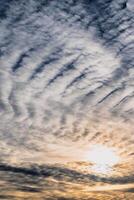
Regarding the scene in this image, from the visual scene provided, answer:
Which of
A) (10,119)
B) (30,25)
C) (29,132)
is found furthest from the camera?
(29,132)

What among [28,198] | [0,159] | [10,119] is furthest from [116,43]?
[28,198]

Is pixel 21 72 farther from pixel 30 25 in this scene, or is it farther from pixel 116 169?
pixel 116 169

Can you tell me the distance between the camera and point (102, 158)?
13.5m

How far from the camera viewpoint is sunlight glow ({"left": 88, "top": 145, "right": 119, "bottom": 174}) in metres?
12.4

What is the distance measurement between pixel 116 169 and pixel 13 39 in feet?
34.3

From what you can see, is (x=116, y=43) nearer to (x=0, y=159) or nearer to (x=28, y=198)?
(x=0, y=159)

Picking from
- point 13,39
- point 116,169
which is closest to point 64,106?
point 13,39

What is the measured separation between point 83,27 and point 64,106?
129 inches

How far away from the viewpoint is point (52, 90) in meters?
8.30

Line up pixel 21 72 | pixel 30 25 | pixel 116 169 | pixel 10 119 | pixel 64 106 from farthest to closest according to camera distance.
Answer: pixel 116 169
pixel 10 119
pixel 64 106
pixel 21 72
pixel 30 25

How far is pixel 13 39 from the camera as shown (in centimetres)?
664

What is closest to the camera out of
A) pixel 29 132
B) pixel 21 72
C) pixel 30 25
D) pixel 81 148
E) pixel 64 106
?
pixel 30 25

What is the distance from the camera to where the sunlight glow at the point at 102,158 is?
1242 cm

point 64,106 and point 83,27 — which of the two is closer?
point 83,27
